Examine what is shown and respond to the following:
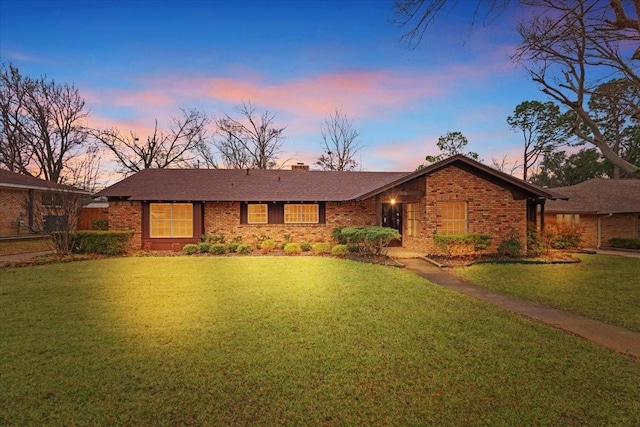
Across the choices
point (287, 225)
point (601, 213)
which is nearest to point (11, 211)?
point (287, 225)

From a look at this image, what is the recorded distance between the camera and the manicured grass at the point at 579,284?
Answer: 22.6ft

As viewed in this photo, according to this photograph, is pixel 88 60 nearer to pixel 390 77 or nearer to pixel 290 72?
pixel 290 72

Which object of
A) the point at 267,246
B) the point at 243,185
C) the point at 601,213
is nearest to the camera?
the point at 267,246

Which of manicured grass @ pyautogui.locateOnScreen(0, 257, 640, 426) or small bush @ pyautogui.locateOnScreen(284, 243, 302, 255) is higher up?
small bush @ pyautogui.locateOnScreen(284, 243, 302, 255)

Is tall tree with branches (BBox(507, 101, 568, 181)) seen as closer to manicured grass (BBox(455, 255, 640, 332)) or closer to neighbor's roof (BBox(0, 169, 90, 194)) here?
manicured grass (BBox(455, 255, 640, 332))

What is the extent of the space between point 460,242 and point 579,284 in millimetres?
4609

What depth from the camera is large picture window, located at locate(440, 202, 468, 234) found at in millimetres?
14836

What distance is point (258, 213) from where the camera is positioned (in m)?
17.7

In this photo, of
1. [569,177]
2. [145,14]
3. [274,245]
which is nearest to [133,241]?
[274,245]

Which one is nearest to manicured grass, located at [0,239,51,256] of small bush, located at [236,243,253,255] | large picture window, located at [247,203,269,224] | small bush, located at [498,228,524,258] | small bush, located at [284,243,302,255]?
small bush, located at [236,243,253,255]

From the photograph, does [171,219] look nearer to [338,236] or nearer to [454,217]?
[338,236]

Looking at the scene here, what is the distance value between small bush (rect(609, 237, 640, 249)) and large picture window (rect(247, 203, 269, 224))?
1911cm

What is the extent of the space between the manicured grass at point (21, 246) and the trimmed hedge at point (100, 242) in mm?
2092

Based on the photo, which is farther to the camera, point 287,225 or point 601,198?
point 601,198
